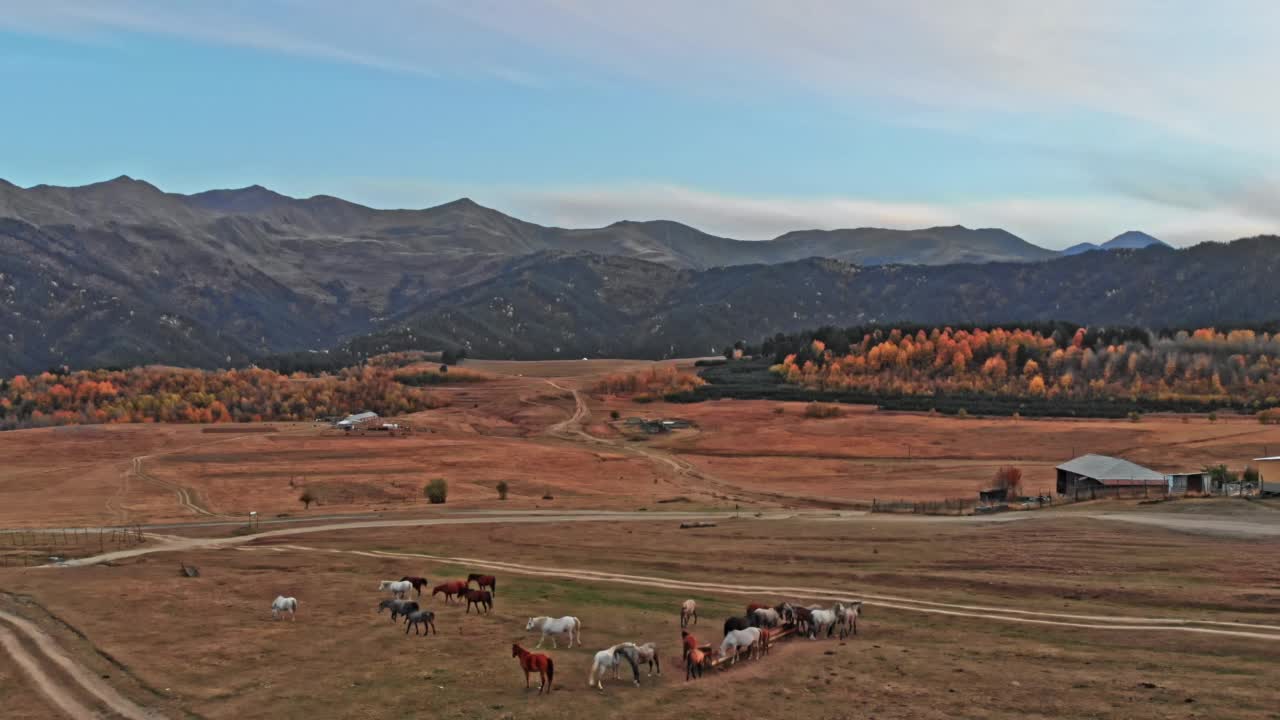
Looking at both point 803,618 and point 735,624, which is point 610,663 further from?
point 803,618

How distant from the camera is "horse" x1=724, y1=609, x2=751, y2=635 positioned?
34250 millimetres

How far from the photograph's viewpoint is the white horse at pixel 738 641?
31875 millimetres

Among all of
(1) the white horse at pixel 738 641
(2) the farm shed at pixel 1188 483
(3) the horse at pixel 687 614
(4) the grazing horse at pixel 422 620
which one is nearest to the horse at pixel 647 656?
(1) the white horse at pixel 738 641

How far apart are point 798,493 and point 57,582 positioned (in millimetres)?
73778

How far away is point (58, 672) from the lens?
1196 inches

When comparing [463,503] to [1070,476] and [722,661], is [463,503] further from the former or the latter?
[722,661]

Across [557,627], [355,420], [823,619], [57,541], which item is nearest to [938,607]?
[823,619]

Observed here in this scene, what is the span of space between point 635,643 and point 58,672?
17081 millimetres

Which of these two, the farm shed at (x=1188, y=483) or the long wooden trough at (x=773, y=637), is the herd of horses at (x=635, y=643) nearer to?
the long wooden trough at (x=773, y=637)

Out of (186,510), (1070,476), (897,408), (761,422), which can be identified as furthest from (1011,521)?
(897,408)

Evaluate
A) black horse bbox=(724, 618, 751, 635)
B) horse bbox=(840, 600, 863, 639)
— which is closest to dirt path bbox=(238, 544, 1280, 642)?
horse bbox=(840, 600, 863, 639)

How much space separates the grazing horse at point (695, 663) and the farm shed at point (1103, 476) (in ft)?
229

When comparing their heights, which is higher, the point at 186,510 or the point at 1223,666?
the point at 1223,666

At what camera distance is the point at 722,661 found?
1240 inches
